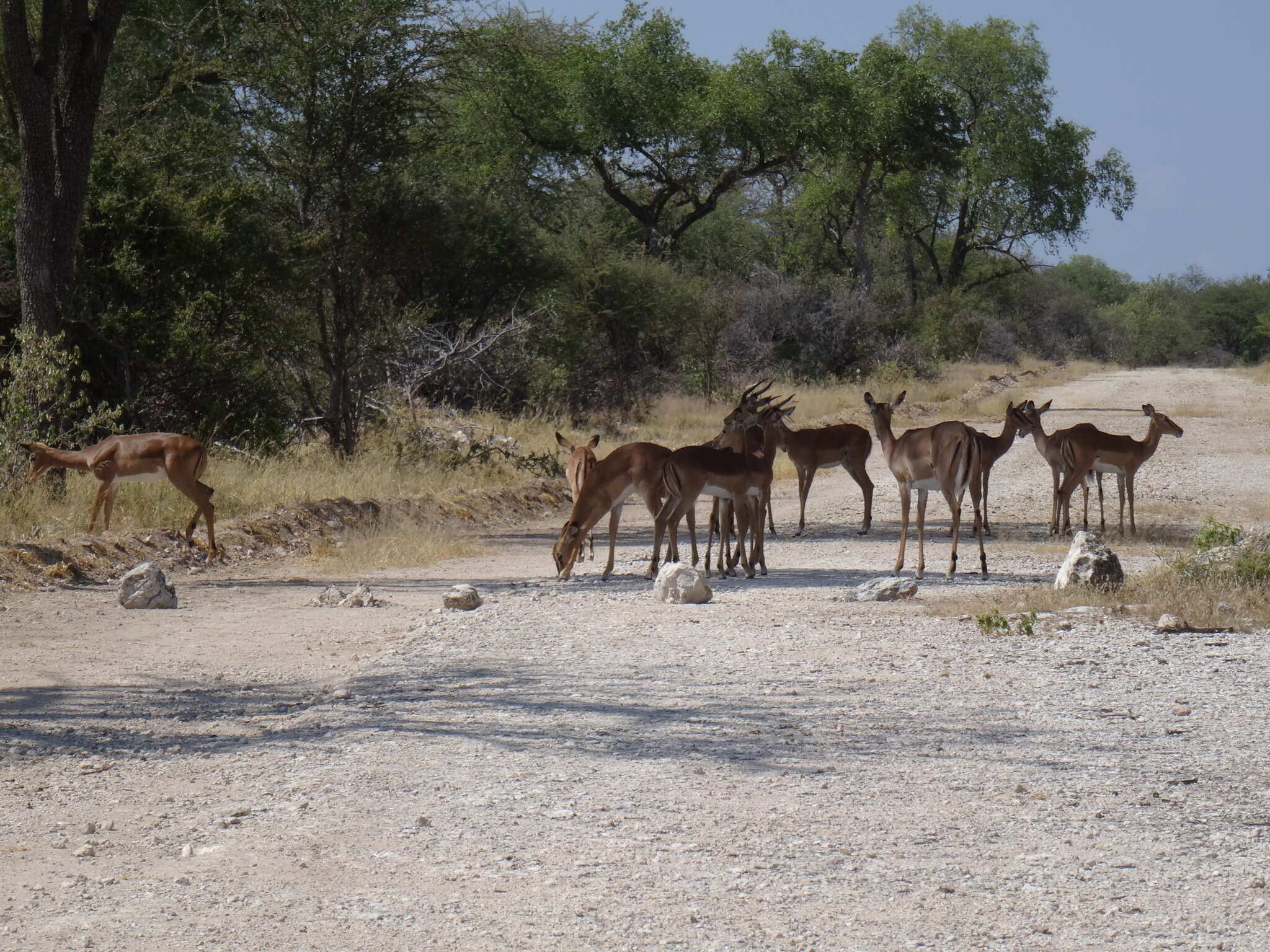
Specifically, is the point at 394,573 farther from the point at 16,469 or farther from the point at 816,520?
the point at 816,520

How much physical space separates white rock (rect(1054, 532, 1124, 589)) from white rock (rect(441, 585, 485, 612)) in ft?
13.7

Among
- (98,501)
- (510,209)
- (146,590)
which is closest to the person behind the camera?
(146,590)

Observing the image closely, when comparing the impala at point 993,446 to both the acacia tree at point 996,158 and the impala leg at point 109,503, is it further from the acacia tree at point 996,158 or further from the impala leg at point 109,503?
the acacia tree at point 996,158

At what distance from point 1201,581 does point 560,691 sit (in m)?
5.04

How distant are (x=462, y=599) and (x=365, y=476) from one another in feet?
23.6

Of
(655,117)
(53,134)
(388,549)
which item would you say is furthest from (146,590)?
(655,117)

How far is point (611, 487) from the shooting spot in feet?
38.1

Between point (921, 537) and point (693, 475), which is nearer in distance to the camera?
point (693, 475)

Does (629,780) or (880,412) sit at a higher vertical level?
(880,412)

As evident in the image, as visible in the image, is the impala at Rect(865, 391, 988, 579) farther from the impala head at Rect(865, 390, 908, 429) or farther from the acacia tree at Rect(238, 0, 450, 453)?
the acacia tree at Rect(238, 0, 450, 453)

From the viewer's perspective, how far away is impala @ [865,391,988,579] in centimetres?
1142

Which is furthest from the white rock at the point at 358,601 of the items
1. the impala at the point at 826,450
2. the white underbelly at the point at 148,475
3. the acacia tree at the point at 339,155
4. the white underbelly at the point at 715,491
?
the acacia tree at the point at 339,155

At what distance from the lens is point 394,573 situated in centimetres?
1238

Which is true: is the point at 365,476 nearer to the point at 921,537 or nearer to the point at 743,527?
the point at 743,527
